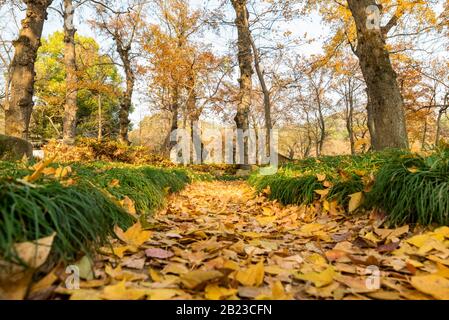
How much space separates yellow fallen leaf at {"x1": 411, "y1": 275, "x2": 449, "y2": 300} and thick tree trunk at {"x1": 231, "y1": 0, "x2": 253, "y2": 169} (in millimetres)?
11753

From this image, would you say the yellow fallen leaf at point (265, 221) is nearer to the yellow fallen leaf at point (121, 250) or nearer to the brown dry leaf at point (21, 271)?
the yellow fallen leaf at point (121, 250)

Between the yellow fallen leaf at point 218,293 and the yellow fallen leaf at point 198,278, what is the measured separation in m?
0.04

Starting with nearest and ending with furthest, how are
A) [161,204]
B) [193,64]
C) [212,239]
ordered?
[212,239] → [161,204] → [193,64]

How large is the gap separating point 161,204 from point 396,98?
440 cm

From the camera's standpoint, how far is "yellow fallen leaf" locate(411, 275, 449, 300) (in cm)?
111

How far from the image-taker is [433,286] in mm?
1148

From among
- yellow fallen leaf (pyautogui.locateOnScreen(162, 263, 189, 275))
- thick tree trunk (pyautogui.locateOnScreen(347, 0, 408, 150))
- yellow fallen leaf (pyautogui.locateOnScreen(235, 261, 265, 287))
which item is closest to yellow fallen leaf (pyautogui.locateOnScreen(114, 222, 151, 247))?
yellow fallen leaf (pyautogui.locateOnScreen(162, 263, 189, 275))

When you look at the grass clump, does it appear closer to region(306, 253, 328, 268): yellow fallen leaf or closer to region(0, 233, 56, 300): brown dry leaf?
region(306, 253, 328, 268): yellow fallen leaf

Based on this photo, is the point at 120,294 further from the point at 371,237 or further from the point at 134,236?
the point at 371,237

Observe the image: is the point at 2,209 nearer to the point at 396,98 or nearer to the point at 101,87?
the point at 396,98

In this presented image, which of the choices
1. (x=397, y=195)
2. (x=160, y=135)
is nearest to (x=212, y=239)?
(x=397, y=195)

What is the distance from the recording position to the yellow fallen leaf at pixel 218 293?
1.11m
